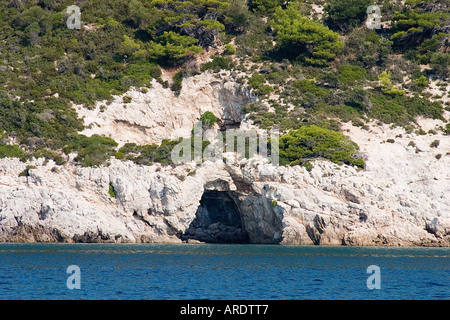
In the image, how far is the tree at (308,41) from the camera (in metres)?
72.3

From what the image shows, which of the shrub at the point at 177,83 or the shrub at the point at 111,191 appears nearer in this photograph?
the shrub at the point at 111,191

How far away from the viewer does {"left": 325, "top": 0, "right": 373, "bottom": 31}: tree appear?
77.5 metres

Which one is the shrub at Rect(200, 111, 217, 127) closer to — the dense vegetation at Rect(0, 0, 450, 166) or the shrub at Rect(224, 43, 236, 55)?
the dense vegetation at Rect(0, 0, 450, 166)

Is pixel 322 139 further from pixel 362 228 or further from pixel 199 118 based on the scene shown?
pixel 199 118

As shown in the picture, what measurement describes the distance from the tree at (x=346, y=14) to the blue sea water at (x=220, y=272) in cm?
3286

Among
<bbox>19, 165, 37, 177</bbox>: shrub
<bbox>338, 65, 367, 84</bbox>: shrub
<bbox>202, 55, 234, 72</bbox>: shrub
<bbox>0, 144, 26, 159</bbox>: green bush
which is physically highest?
<bbox>202, 55, 234, 72</bbox>: shrub

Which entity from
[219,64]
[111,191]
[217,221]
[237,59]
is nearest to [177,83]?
[219,64]

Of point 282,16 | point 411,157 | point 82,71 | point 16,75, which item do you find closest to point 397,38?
point 282,16

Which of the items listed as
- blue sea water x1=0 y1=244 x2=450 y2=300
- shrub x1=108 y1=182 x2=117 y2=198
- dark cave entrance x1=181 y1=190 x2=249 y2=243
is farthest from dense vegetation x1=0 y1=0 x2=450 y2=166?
blue sea water x1=0 y1=244 x2=450 y2=300

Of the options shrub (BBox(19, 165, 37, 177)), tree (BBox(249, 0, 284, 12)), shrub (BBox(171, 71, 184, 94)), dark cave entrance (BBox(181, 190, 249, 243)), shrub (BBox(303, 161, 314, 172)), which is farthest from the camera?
tree (BBox(249, 0, 284, 12))

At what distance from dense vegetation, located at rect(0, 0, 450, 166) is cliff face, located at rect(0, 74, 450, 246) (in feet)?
10.9

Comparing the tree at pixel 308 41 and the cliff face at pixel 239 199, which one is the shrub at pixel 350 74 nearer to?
the tree at pixel 308 41

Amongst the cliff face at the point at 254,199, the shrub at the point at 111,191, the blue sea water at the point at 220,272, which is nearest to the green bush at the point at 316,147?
the cliff face at the point at 254,199

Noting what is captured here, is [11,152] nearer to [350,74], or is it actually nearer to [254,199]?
[254,199]
